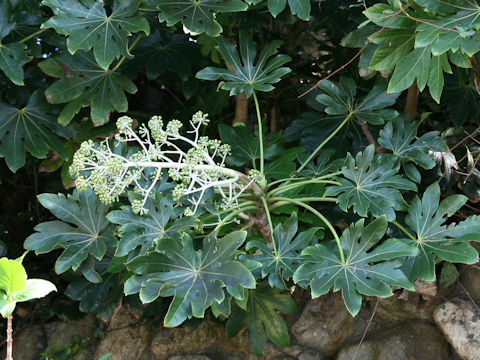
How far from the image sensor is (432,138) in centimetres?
214

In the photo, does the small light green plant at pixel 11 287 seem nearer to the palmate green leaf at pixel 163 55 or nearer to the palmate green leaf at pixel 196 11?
the palmate green leaf at pixel 196 11

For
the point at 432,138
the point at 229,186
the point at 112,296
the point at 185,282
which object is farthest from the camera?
the point at 112,296

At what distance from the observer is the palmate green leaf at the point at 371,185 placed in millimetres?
1828

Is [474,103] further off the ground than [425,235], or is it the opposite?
[425,235]

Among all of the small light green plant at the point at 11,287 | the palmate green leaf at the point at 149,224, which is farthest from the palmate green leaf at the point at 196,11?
the small light green plant at the point at 11,287

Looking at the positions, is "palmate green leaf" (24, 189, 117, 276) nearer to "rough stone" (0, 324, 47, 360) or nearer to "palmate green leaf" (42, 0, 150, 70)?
"palmate green leaf" (42, 0, 150, 70)

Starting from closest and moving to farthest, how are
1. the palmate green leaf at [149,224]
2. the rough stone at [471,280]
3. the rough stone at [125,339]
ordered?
the palmate green leaf at [149,224]
the rough stone at [471,280]
the rough stone at [125,339]

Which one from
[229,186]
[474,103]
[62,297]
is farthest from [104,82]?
[474,103]

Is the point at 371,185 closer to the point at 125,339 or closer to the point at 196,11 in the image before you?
the point at 196,11

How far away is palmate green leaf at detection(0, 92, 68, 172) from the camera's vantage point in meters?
2.23

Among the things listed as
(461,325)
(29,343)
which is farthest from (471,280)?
(29,343)

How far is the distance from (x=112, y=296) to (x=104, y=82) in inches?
36.3

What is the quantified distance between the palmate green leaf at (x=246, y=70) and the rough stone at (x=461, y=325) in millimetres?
1153

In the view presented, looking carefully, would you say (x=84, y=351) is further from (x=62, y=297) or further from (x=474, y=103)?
(x=474, y=103)
